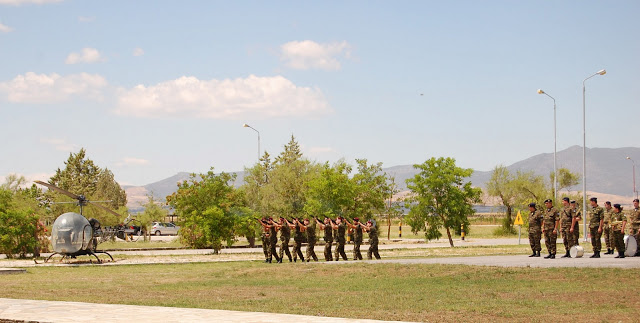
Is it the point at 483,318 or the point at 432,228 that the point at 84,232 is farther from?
the point at 483,318

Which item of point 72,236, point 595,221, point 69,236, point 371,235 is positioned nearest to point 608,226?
point 595,221

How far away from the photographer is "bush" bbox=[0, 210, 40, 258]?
39094mm

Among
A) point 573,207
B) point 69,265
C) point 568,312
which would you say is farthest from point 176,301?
point 69,265

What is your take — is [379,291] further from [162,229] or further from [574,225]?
[162,229]

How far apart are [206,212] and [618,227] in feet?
68.5

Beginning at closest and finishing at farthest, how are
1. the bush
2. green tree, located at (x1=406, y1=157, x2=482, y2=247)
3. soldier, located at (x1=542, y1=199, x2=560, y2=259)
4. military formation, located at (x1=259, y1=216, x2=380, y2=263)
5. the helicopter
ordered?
soldier, located at (x1=542, y1=199, x2=560, y2=259)
military formation, located at (x1=259, y1=216, x2=380, y2=263)
the helicopter
the bush
green tree, located at (x1=406, y1=157, x2=482, y2=247)

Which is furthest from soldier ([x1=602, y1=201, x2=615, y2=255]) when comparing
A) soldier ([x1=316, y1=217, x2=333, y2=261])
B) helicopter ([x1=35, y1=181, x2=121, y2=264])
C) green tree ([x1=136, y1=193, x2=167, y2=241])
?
green tree ([x1=136, y1=193, x2=167, y2=241])

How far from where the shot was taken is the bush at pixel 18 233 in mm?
39094

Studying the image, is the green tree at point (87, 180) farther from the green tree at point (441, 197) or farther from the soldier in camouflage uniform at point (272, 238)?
the soldier in camouflage uniform at point (272, 238)

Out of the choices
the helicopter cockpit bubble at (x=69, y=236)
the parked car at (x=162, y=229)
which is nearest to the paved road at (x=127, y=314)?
the helicopter cockpit bubble at (x=69, y=236)

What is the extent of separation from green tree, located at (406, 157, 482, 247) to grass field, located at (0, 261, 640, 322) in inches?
810

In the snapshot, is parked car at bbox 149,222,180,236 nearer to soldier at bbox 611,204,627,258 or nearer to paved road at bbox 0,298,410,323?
soldier at bbox 611,204,627,258

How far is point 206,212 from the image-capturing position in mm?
39875

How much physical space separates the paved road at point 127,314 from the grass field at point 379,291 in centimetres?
128
